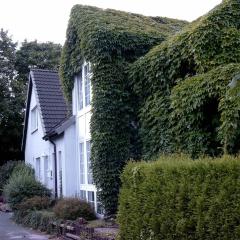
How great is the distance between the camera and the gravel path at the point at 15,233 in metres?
14.7

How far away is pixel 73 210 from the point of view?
52.4 feet

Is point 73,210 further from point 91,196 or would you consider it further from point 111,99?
point 111,99

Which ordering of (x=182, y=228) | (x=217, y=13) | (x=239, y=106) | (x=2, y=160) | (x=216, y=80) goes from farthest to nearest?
1. (x=2, y=160)
2. (x=217, y=13)
3. (x=216, y=80)
4. (x=239, y=106)
5. (x=182, y=228)

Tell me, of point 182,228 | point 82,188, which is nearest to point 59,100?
point 82,188

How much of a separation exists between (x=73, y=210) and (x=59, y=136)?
20.6 feet

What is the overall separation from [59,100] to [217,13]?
45.6 ft

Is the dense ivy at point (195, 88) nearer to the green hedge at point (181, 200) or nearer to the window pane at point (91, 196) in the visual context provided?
the green hedge at point (181, 200)

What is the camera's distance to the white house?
61.0 ft

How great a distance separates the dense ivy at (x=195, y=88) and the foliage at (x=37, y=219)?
4073mm

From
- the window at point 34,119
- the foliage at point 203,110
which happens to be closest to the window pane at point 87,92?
the foliage at point 203,110

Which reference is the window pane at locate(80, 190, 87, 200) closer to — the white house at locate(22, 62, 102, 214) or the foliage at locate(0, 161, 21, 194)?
the white house at locate(22, 62, 102, 214)

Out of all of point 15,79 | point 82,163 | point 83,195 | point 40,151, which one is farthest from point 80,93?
point 15,79

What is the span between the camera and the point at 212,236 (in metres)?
7.94

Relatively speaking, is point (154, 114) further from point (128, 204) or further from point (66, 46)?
point (66, 46)
